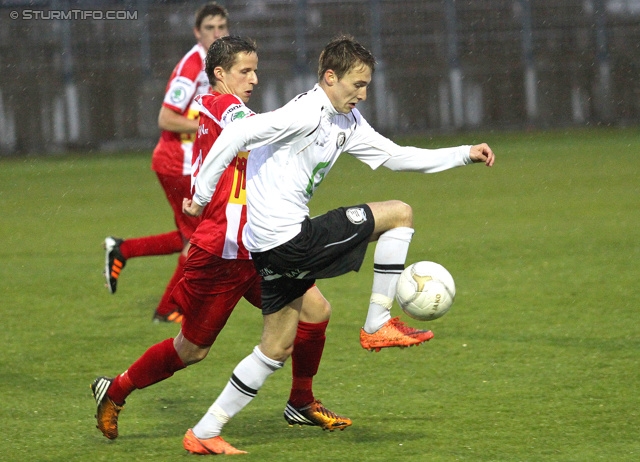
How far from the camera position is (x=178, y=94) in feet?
23.7

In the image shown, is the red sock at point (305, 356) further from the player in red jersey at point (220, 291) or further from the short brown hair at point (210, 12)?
the short brown hair at point (210, 12)

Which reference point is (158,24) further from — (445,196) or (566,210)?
(566,210)

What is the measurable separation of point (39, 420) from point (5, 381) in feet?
2.85

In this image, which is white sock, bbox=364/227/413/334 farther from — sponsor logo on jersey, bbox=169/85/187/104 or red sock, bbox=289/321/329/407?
sponsor logo on jersey, bbox=169/85/187/104

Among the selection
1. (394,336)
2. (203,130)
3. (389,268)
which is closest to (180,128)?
(203,130)

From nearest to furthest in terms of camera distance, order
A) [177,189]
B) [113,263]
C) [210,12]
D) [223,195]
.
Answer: [223,195] < [210,12] < [177,189] < [113,263]

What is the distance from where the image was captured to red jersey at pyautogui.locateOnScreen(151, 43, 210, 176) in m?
7.25

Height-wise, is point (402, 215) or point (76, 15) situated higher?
point (76, 15)

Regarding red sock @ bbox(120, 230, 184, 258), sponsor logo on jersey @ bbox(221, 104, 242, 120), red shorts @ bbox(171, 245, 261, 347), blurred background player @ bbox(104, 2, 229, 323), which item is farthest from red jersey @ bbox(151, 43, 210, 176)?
red shorts @ bbox(171, 245, 261, 347)

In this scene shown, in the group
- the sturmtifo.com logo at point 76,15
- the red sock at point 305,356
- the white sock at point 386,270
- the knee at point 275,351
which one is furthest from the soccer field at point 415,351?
the sturmtifo.com logo at point 76,15

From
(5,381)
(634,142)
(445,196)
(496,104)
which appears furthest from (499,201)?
(496,104)

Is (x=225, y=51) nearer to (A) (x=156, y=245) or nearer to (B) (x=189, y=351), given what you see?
(B) (x=189, y=351)

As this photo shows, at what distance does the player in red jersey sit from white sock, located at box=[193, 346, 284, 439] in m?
0.09

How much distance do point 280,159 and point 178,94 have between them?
3193 mm
